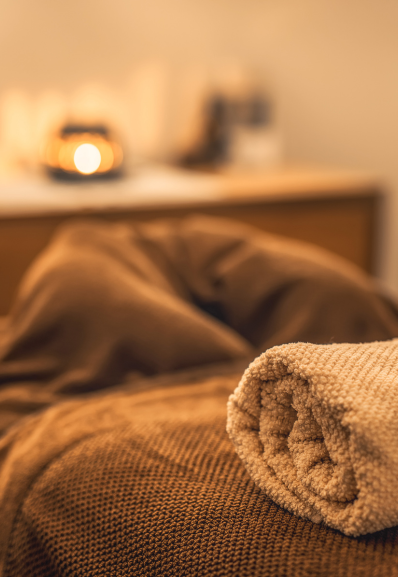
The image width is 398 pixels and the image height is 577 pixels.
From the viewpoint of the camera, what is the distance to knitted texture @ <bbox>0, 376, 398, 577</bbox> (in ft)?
1.17

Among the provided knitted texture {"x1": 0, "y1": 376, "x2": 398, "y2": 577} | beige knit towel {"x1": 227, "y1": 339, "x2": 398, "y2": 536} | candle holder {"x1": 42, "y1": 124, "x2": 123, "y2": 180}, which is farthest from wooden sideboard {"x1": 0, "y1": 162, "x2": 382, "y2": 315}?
beige knit towel {"x1": 227, "y1": 339, "x2": 398, "y2": 536}

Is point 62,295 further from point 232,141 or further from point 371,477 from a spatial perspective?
point 232,141

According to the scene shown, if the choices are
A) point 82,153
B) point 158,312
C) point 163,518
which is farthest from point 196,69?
point 163,518

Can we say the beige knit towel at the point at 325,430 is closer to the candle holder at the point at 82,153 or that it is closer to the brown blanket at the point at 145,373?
the brown blanket at the point at 145,373

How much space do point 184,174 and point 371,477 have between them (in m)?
1.79

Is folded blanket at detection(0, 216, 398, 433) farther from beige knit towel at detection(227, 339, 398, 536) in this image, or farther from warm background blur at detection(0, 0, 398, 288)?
warm background blur at detection(0, 0, 398, 288)

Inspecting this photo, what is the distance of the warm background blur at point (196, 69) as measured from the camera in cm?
205

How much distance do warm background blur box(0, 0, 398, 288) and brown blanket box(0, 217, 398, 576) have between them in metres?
1.30

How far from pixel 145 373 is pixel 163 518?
0.35 m

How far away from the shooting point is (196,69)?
7.57 ft

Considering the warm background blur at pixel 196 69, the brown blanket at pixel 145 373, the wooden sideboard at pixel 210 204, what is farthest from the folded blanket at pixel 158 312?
the warm background blur at pixel 196 69

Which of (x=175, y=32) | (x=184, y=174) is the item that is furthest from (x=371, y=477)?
(x=175, y=32)

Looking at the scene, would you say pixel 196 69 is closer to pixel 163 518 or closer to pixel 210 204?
pixel 210 204

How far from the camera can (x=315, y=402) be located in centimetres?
36
